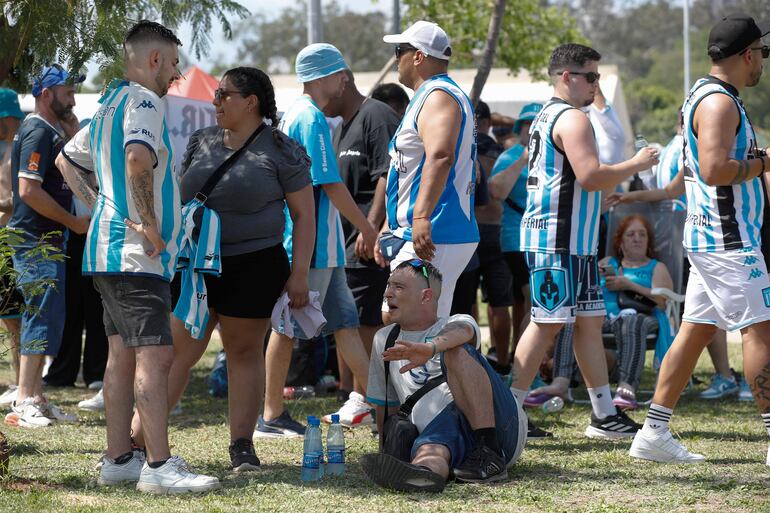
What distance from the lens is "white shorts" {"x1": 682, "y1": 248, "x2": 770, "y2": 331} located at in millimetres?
5227

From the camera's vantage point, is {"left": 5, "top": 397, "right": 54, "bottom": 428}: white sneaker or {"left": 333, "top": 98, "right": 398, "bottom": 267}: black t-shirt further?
{"left": 333, "top": 98, "right": 398, "bottom": 267}: black t-shirt

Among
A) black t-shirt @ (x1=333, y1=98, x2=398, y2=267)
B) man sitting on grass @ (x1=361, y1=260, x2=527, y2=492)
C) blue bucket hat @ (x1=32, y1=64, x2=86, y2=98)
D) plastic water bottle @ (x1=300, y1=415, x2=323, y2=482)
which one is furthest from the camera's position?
black t-shirt @ (x1=333, y1=98, x2=398, y2=267)

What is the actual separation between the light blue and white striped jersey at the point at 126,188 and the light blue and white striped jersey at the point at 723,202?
244 centimetres

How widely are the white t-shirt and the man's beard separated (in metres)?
3.29

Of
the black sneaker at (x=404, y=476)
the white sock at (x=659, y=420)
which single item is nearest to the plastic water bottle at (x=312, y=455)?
the black sneaker at (x=404, y=476)

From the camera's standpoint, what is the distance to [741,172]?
Result: 5.27 meters

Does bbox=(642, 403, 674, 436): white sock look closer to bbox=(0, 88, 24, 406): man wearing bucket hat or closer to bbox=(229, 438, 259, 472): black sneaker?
bbox=(229, 438, 259, 472): black sneaker

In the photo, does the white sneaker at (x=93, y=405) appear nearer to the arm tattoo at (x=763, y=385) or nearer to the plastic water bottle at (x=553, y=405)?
the plastic water bottle at (x=553, y=405)

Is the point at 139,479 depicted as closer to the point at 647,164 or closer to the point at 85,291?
the point at 647,164

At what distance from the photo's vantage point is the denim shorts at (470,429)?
505cm

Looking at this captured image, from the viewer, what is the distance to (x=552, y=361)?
8594 mm

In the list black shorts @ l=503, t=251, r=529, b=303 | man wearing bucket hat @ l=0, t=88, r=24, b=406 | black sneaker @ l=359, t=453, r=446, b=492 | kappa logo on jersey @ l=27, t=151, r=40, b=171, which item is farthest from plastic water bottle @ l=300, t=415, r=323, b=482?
black shorts @ l=503, t=251, r=529, b=303

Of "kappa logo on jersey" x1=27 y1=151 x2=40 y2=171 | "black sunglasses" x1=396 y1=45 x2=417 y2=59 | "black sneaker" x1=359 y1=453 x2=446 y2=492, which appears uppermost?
"black sunglasses" x1=396 y1=45 x2=417 y2=59

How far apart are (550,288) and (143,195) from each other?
2.41 meters
